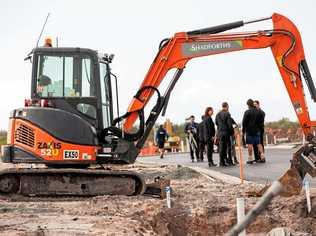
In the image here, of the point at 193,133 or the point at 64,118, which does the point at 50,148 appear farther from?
the point at 193,133

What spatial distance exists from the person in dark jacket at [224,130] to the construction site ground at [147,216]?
23.7ft

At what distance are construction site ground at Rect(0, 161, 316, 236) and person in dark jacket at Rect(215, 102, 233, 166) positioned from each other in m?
7.22

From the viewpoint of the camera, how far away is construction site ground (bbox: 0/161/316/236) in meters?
7.35

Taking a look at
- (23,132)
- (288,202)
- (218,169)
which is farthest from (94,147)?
(218,169)

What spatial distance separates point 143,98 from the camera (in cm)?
1180

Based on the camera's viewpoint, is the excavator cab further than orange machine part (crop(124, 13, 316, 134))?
Yes

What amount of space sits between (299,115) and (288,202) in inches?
75.1

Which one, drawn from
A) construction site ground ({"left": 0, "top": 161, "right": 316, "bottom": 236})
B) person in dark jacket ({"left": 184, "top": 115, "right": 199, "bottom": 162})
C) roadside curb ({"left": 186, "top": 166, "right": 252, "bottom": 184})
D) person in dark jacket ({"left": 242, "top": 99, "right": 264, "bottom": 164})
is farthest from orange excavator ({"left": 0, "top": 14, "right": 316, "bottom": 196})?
person in dark jacket ({"left": 184, "top": 115, "right": 199, "bottom": 162})

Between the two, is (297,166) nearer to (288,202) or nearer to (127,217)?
(288,202)

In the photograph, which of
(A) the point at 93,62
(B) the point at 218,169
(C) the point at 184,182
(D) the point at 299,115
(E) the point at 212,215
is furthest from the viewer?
(B) the point at 218,169

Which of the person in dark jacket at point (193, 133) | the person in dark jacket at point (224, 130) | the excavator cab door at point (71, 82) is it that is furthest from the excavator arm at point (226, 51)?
the person in dark jacket at point (193, 133)

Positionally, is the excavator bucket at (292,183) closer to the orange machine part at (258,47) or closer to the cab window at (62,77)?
the orange machine part at (258,47)

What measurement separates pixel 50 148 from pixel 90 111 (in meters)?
1.10

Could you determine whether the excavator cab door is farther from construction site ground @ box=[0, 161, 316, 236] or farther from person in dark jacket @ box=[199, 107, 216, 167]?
person in dark jacket @ box=[199, 107, 216, 167]
